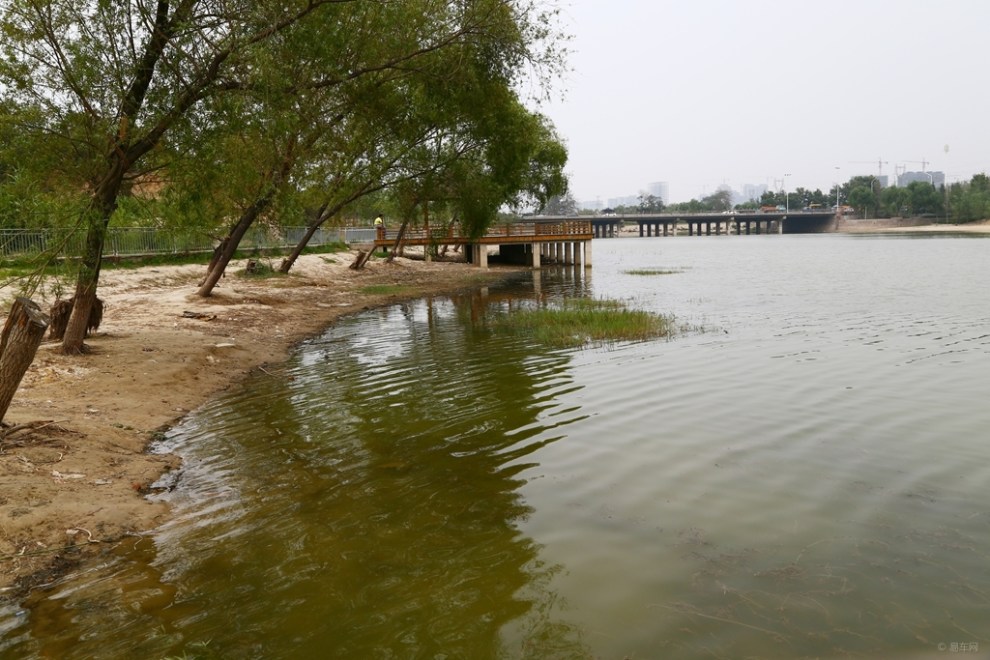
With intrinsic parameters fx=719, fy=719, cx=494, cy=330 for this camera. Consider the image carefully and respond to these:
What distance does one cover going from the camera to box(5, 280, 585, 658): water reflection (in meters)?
5.02

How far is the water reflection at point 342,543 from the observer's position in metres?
5.02

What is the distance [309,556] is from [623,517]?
2939mm

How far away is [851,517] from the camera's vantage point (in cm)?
684

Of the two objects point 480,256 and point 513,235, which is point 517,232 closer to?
point 513,235

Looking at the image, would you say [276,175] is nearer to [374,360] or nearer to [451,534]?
[374,360]

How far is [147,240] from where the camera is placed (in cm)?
2947

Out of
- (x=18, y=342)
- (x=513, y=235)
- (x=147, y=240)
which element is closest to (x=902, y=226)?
(x=513, y=235)

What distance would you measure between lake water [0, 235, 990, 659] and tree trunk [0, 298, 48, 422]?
195cm

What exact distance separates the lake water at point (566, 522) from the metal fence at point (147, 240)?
3.32m

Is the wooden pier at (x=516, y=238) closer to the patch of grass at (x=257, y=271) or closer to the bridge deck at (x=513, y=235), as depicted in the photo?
the bridge deck at (x=513, y=235)

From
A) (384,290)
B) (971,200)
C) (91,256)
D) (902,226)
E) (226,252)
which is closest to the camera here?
(91,256)

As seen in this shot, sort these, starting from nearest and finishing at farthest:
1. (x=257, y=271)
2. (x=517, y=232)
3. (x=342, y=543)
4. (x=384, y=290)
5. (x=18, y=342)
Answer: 1. (x=342, y=543)
2. (x=18, y=342)
3. (x=257, y=271)
4. (x=384, y=290)
5. (x=517, y=232)

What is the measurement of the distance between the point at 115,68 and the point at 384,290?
21.4m

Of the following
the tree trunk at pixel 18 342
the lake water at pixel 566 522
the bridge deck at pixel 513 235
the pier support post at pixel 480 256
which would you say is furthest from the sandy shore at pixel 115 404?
the pier support post at pixel 480 256
